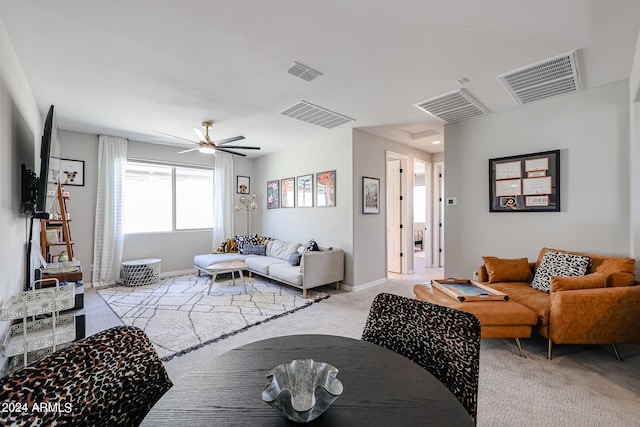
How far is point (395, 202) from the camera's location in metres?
5.73

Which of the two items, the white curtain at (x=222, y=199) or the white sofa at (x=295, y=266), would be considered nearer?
the white sofa at (x=295, y=266)

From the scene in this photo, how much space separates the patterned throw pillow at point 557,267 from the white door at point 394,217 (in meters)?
2.78

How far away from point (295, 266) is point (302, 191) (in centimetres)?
159

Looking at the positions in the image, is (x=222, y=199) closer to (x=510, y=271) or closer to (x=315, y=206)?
(x=315, y=206)

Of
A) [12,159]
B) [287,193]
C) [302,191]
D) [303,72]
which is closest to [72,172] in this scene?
[12,159]

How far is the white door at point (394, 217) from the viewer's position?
223 inches

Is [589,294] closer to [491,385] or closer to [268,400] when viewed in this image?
[491,385]

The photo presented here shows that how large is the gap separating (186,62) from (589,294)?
3831 millimetres

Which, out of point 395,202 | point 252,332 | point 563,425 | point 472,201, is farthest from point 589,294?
point 395,202

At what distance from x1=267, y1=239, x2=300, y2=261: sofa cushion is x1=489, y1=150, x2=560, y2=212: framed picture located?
3.14 m

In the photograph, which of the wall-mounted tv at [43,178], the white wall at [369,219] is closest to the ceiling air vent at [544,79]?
the white wall at [369,219]

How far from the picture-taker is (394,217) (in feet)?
18.9

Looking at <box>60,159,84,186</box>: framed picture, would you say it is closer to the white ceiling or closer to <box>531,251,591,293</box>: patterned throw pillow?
the white ceiling

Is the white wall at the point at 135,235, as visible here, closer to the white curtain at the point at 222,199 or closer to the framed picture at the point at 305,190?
the white curtain at the point at 222,199
